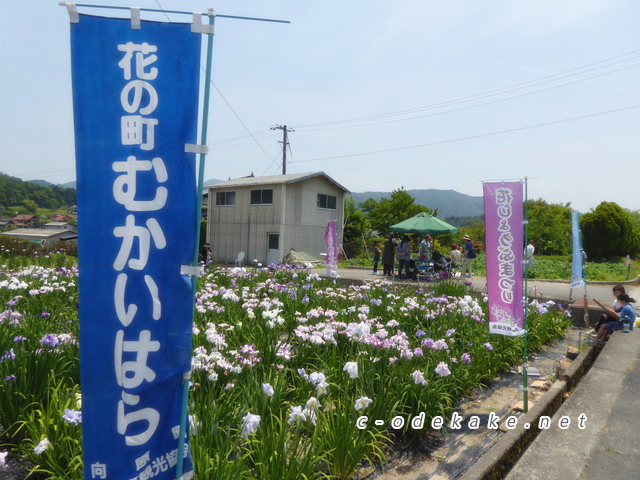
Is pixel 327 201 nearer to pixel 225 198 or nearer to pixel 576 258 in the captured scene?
pixel 225 198

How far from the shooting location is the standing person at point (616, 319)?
6.45 meters

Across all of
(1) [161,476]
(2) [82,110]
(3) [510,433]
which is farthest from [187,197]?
(3) [510,433]

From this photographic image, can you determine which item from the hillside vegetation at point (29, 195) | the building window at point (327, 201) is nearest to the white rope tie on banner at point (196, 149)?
the building window at point (327, 201)

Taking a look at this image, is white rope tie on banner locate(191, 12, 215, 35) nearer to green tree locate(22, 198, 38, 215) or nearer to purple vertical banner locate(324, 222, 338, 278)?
purple vertical banner locate(324, 222, 338, 278)

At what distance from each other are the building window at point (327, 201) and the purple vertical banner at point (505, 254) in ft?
59.8

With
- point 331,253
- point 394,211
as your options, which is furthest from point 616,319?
point 394,211

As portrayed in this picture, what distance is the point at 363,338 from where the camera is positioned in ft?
13.7

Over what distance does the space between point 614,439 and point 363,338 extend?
2.28m

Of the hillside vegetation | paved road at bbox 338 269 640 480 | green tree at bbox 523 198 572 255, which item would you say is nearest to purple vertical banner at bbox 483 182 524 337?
paved road at bbox 338 269 640 480

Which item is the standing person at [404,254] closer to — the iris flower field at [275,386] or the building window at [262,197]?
the iris flower field at [275,386]

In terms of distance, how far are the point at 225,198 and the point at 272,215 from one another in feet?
13.9

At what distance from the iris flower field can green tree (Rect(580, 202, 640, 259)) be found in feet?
81.4

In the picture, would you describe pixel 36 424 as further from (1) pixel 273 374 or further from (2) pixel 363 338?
(2) pixel 363 338

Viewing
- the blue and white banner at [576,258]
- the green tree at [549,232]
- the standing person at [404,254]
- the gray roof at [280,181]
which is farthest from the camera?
the green tree at [549,232]
